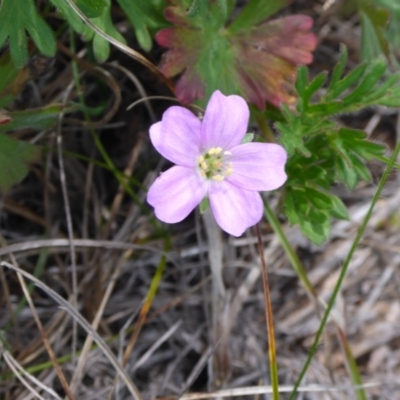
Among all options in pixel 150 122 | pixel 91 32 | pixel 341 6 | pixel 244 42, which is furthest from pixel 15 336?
pixel 341 6

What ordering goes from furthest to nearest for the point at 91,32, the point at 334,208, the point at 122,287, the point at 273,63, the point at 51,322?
the point at 122,287 → the point at 51,322 → the point at 273,63 → the point at 334,208 → the point at 91,32

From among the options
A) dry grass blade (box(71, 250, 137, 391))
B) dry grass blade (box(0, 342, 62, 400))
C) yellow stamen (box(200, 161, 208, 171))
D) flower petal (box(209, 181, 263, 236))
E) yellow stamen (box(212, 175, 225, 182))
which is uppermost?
yellow stamen (box(200, 161, 208, 171))

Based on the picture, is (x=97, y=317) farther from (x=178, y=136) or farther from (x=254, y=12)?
(x=254, y=12)

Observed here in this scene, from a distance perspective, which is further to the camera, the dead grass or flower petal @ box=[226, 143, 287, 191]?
the dead grass

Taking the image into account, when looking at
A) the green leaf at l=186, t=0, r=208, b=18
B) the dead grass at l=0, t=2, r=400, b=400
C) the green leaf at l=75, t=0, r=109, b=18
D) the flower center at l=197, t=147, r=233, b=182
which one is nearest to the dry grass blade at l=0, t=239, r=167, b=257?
the dead grass at l=0, t=2, r=400, b=400

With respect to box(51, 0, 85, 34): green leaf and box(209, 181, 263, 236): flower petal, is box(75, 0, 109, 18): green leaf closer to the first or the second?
box(51, 0, 85, 34): green leaf

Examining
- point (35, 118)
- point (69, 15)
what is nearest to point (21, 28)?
point (69, 15)

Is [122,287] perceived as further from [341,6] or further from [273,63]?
[341,6]

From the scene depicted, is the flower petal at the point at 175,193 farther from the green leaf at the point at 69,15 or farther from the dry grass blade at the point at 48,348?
the dry grass blade at the point at 48,348
